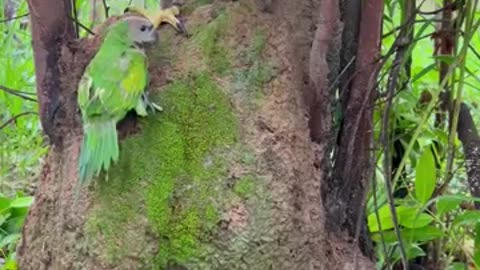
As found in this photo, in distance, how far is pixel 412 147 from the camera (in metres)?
1.44

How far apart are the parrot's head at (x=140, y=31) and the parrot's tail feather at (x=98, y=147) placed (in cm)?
15

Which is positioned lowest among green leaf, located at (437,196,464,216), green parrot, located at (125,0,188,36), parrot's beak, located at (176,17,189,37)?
green leaf, located at (437,196,464,216)

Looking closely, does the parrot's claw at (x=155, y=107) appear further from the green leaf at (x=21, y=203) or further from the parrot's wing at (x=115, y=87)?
the green leaf at (x=21, y=203)

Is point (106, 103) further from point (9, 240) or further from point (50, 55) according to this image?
point (9, 240)

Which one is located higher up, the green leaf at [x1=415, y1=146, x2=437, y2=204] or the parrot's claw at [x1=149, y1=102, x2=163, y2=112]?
the parrot's claw at [x1=149, y1=102, x2=163, y2=112]

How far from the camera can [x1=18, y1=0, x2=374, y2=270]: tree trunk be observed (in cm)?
101

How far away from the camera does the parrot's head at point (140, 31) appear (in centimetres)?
109

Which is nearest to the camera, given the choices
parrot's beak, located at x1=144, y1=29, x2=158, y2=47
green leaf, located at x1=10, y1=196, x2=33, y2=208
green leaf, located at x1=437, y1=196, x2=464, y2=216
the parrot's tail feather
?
the parrot's tail feather

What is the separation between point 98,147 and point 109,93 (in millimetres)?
74

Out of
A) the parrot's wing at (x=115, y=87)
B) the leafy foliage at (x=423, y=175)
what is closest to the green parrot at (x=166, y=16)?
the parrot's wing at (x=115, y=87)

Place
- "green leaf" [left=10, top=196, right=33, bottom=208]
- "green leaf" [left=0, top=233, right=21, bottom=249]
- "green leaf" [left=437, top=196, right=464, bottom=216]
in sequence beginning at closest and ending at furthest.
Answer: "green leaf" [left=437, top=196, right=464, bottom=216] → "green leaf" [left=0, top=233, right=21, bottom=249] → "green leaf" [left=10, top=196, right=33, bottom=208]

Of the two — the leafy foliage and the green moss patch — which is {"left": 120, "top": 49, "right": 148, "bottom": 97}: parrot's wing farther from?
the leafy foliage

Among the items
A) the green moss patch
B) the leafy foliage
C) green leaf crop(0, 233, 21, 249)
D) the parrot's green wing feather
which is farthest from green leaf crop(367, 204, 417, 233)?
green leaf crop(0, 233, 21, 249)

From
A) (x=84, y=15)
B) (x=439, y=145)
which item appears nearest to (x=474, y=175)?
(x=439, y=145)
